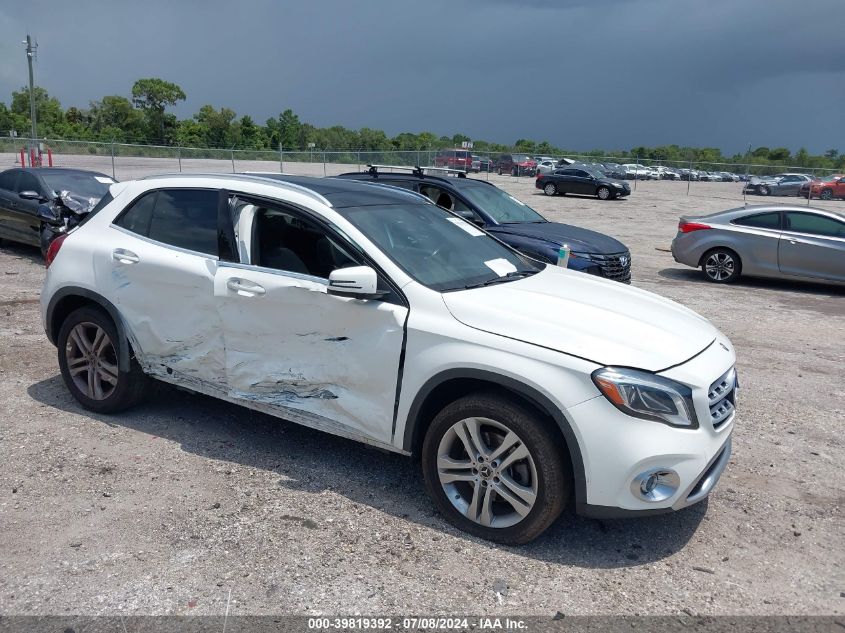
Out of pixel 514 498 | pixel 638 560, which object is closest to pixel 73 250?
pixel 514 498

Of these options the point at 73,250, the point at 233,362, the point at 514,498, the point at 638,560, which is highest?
the point at 73,250

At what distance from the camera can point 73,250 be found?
5344 mm

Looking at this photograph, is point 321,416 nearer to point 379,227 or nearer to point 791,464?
point 379,227

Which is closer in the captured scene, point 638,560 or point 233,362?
point 638,560

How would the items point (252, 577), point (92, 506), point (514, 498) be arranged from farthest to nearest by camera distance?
point (92, 506), point (514, 498), point (252, 577)

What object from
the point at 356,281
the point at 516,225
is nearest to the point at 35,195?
the point at 516,225

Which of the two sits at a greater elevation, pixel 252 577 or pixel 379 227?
pixel 379 227

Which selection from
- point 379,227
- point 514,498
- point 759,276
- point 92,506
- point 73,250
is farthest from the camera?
point 759,276

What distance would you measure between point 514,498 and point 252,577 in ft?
4.29

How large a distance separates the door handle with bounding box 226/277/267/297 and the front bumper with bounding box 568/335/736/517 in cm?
201

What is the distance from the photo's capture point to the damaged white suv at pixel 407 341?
11.6 feet

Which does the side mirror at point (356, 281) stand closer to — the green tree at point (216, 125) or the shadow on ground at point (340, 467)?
the shadow on ground at point (340, 467)

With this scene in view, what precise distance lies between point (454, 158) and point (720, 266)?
32323 millimetres

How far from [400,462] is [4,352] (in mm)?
4396
